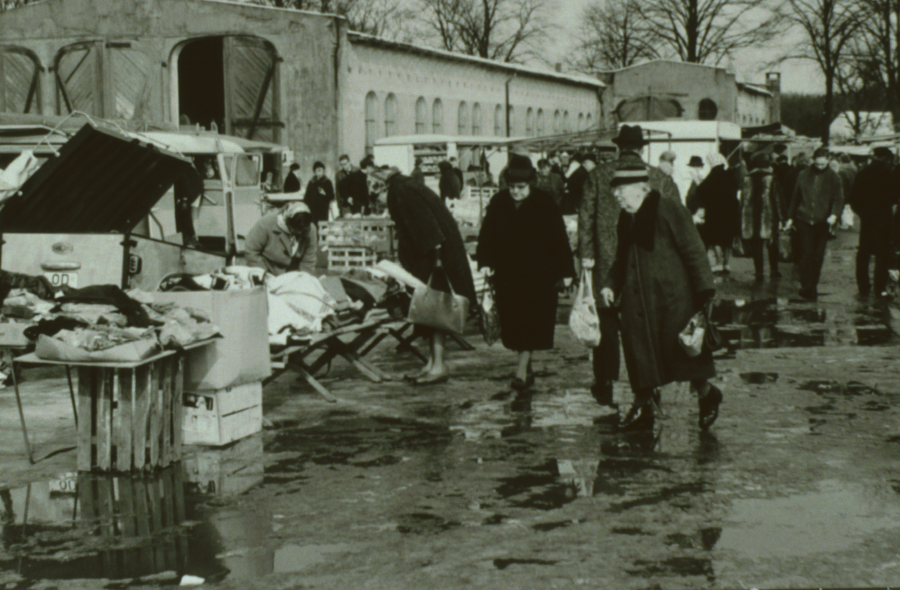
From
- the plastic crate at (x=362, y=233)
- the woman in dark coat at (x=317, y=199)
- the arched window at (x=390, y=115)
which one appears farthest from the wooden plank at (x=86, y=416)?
the arched window at (x=390, y=115)

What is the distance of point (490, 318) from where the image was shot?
9812 millimetres

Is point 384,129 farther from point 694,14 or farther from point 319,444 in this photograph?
point 694,14

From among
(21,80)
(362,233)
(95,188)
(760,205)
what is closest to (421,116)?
(21,80)

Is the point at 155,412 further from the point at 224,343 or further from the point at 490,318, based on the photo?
the point at 490,318

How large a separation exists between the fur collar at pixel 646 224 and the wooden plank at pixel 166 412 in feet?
9.36

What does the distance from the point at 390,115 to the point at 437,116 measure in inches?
169


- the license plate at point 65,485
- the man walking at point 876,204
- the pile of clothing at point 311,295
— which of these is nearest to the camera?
the license plate at point 65,485

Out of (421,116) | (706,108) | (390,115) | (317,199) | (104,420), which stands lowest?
(104,420)

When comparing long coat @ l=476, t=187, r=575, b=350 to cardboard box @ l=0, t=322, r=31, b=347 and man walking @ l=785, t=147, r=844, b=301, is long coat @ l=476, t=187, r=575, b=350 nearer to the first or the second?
cardboard box @ l=0, t=322, r=31, b=347

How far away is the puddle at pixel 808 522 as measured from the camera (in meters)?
5.50

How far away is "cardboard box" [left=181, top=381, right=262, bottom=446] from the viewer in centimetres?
764

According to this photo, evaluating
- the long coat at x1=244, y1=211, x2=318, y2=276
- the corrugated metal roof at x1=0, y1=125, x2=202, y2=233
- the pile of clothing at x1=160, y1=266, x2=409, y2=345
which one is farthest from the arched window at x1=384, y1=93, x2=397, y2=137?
the pile of clothing at x1=160, y1=266, x2=409, y2=345

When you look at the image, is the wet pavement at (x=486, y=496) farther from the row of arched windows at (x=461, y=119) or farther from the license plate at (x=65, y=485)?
the row of arched windows at (x=461, y=119)

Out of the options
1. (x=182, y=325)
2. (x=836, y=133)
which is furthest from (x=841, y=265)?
(x=836, y=133)
